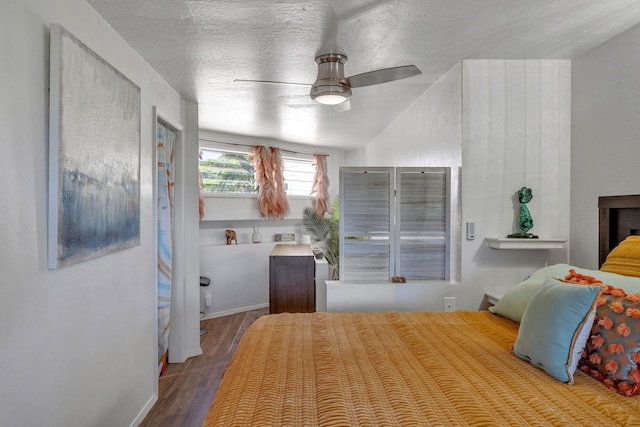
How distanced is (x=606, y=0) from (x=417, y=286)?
74.0 inches

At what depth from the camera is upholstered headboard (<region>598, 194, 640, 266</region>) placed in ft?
6.59

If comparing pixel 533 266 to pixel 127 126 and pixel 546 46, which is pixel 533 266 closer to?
pixel 546 46

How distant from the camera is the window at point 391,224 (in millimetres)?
2697

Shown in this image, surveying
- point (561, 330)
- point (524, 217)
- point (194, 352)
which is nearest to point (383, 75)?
point (524, 217)

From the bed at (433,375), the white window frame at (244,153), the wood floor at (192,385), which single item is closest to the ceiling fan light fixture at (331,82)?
the bed at (433,375)

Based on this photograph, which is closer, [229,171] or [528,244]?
[528,244]

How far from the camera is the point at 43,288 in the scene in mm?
1393

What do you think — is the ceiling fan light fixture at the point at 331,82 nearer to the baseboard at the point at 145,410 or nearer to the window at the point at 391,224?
the window at the point at 391,224

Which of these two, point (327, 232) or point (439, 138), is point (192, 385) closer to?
point (327, 232)

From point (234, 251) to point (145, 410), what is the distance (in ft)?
8.25

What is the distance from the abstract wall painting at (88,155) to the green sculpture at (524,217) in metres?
2.43

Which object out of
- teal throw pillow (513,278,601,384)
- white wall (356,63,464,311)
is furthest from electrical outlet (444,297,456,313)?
teal throw pillow (513,278,601,384)

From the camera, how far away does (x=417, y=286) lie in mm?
2607

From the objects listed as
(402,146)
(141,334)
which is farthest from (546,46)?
(141,334)
